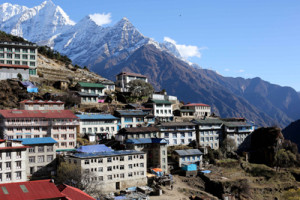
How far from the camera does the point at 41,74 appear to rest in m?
118

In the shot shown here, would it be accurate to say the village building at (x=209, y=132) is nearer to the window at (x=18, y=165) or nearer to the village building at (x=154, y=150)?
the village building at (x=154, y=150)

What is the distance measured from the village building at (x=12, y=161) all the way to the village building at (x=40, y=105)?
2394 cm

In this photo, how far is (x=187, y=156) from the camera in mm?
86688

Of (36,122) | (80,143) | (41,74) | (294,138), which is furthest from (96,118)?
(294,138)

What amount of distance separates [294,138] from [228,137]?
360 ft

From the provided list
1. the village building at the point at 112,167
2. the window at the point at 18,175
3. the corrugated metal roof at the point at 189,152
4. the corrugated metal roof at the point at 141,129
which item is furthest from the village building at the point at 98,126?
the window at the point at 18,175

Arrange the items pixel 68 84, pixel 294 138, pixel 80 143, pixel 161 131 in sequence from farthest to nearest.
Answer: pixel 294 138
pixel 68 84
pixel 161 131
pixel 80 143

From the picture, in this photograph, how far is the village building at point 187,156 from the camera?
85.5 m

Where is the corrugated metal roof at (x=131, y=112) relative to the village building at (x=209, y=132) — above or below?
above

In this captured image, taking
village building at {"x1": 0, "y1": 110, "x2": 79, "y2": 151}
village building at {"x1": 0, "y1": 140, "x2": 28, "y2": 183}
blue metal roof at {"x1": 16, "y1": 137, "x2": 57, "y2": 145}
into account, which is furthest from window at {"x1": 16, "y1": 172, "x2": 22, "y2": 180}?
village building at {"x1": 0, "y1": 110, "x2": 79, "y2": 151}

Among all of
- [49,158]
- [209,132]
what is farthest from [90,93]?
[49,158]

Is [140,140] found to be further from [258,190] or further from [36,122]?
[258,190]

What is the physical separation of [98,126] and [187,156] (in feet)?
78.5

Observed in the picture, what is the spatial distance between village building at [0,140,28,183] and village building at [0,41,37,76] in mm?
56031
